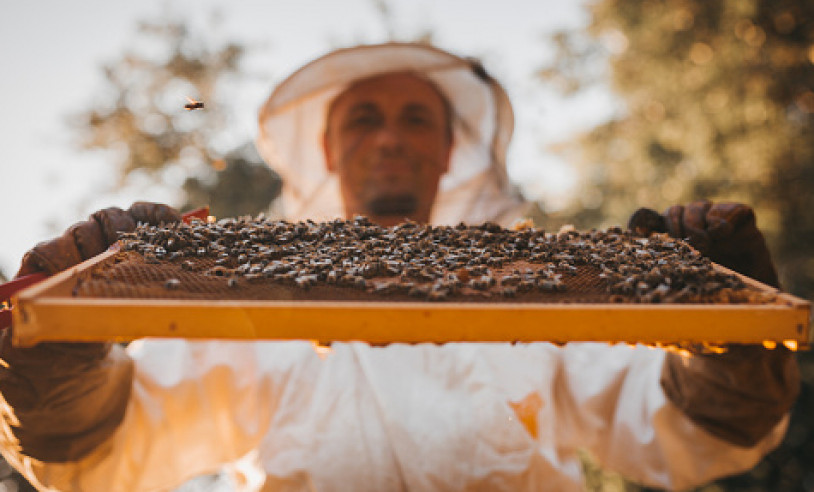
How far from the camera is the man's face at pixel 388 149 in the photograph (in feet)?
9.84

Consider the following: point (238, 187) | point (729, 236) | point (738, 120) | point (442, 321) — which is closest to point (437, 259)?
point (442, 321)

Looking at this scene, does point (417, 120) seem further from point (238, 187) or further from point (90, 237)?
point (238, 187)

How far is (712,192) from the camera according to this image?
5.59 m

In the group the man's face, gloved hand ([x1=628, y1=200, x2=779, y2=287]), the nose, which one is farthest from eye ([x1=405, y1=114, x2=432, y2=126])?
gloved hand ([x1=628, y1=200, x2=779, y2=287])

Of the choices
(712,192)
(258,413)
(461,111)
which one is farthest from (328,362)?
(712,192)

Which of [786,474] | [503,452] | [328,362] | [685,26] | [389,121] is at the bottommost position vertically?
[786,474]

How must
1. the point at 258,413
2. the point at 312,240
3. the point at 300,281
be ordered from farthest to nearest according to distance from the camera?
1. the point at 258,413
2. the point at 312,240
3. the point at 300,281

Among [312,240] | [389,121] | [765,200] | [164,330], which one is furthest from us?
[765,200]

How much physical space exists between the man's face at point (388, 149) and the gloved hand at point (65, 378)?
142cm

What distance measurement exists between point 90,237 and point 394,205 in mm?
1722

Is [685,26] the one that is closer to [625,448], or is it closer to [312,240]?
[625,448]

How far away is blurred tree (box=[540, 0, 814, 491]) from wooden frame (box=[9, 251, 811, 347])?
4971mm

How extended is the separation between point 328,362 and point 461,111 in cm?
214

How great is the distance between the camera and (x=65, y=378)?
1.65 meters
